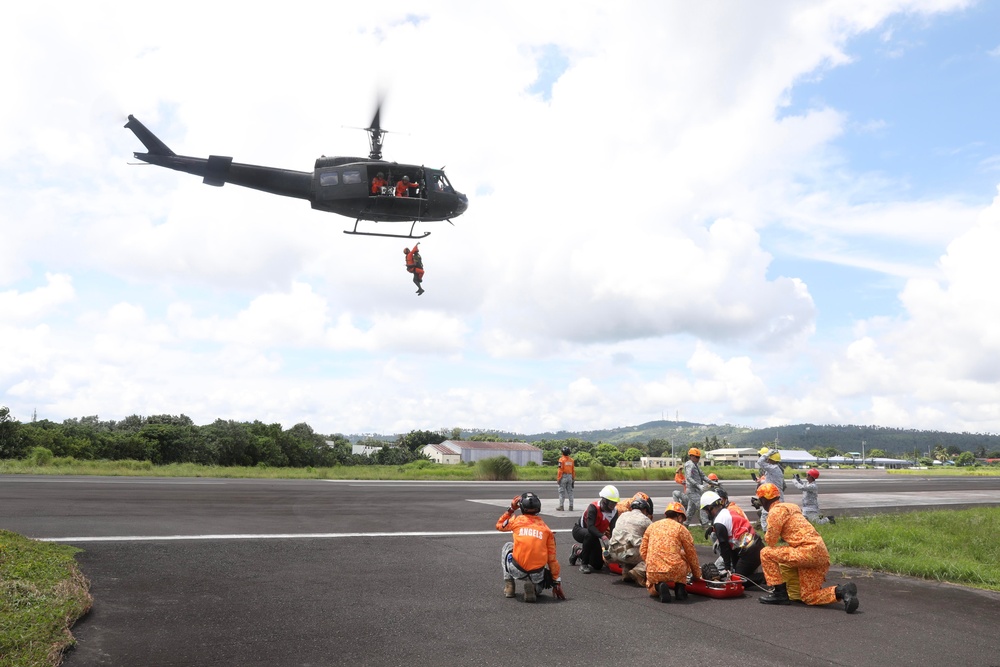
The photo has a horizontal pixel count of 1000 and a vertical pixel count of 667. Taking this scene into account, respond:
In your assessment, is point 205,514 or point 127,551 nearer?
point 127,551

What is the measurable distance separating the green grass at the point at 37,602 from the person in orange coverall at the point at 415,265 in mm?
14192

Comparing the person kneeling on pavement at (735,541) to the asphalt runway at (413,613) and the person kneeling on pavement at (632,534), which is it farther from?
the person kneeling on pavement at (632,534)

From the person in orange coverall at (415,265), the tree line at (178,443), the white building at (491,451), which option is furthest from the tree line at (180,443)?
the white building at (491,451)

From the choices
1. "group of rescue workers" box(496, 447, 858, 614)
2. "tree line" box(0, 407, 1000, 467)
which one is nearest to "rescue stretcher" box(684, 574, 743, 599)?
"group of rescue workers" box(496, 447, 858, 614)

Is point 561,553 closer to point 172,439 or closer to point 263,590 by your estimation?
point 263,590

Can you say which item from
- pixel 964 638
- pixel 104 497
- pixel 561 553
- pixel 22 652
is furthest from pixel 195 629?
pixel 104 497

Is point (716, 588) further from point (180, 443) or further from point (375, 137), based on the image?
point (180, 443)

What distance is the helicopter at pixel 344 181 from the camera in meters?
23.0

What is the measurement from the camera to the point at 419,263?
918 inches

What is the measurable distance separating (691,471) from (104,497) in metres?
17.1

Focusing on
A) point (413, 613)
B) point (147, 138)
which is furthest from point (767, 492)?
point (147, 138)

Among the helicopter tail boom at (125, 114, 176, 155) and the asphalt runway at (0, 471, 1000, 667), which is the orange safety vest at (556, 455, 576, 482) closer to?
the asphalt runway at (0, 471, 1000, 667)

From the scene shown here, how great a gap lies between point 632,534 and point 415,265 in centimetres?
1482

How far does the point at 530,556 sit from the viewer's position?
8.93 metres
